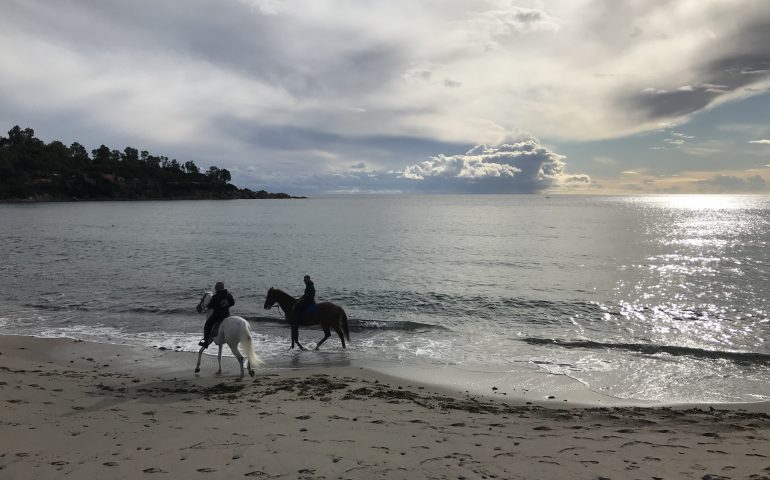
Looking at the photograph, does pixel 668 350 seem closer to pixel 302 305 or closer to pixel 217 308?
pixel 302 305

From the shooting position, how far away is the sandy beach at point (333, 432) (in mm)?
6379

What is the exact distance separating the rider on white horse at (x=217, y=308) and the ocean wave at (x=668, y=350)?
10490mm

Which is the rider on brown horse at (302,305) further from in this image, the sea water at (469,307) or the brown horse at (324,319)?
the sea water at (469,307)

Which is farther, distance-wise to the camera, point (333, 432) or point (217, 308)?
point (217, 308)

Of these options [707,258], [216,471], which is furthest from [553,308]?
[707,258]

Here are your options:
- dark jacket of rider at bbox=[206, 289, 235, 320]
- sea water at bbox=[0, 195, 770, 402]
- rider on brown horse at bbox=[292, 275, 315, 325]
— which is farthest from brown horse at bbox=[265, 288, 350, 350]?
dark jacket of rider at bbox=[206, 289, 235, 320]

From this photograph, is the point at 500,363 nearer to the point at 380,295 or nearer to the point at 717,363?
the point at 717,363

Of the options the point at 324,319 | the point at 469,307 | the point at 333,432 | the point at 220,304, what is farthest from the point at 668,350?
the point at 220,304

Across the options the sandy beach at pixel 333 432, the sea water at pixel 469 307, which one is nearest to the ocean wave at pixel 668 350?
the sea water at pixel 469 307

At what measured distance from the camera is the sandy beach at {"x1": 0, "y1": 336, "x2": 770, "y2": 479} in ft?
20.9

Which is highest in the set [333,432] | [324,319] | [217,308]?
[217,308]

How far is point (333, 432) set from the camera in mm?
7691

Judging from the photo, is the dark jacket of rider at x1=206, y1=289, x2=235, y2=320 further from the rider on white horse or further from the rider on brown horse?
the rider on brown horse

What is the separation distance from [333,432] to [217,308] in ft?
20.6
